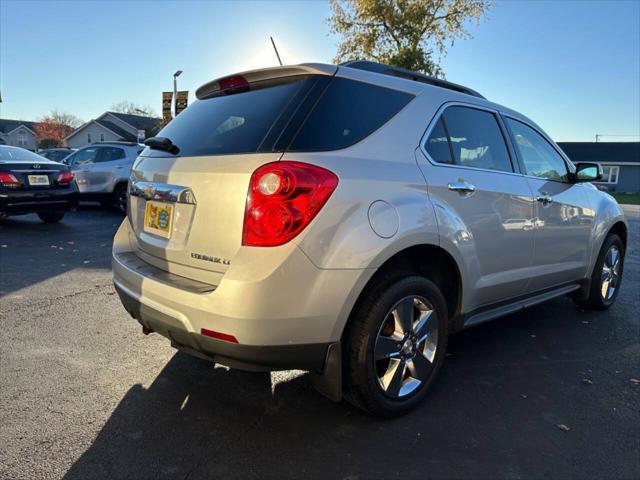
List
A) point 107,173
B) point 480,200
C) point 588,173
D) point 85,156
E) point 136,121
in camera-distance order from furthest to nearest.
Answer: point 136,121
point 85,156
point 107,173
point 588,173
point 480,200

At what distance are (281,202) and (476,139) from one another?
176 cm

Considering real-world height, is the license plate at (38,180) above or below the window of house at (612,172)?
below

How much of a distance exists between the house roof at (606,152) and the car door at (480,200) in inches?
1780

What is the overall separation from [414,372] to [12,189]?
7.75 m

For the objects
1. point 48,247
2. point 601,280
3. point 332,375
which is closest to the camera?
point 332,375

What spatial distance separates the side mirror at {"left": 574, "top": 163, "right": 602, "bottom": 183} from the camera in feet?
13.5

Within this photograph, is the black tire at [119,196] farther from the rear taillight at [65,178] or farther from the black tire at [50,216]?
the rear taillight at [65,178]

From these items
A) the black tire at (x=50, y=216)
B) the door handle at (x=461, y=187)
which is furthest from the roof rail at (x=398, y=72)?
the black tire at (x=50, y=216)

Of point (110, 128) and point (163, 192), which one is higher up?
point (110, 128)

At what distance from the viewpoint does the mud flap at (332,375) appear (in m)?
2.33

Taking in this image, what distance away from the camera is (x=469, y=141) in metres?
3.23

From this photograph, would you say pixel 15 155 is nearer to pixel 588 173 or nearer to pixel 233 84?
pixel 233 84

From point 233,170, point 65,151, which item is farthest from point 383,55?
point 233,170

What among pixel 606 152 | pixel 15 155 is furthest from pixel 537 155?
pixel 606 152
